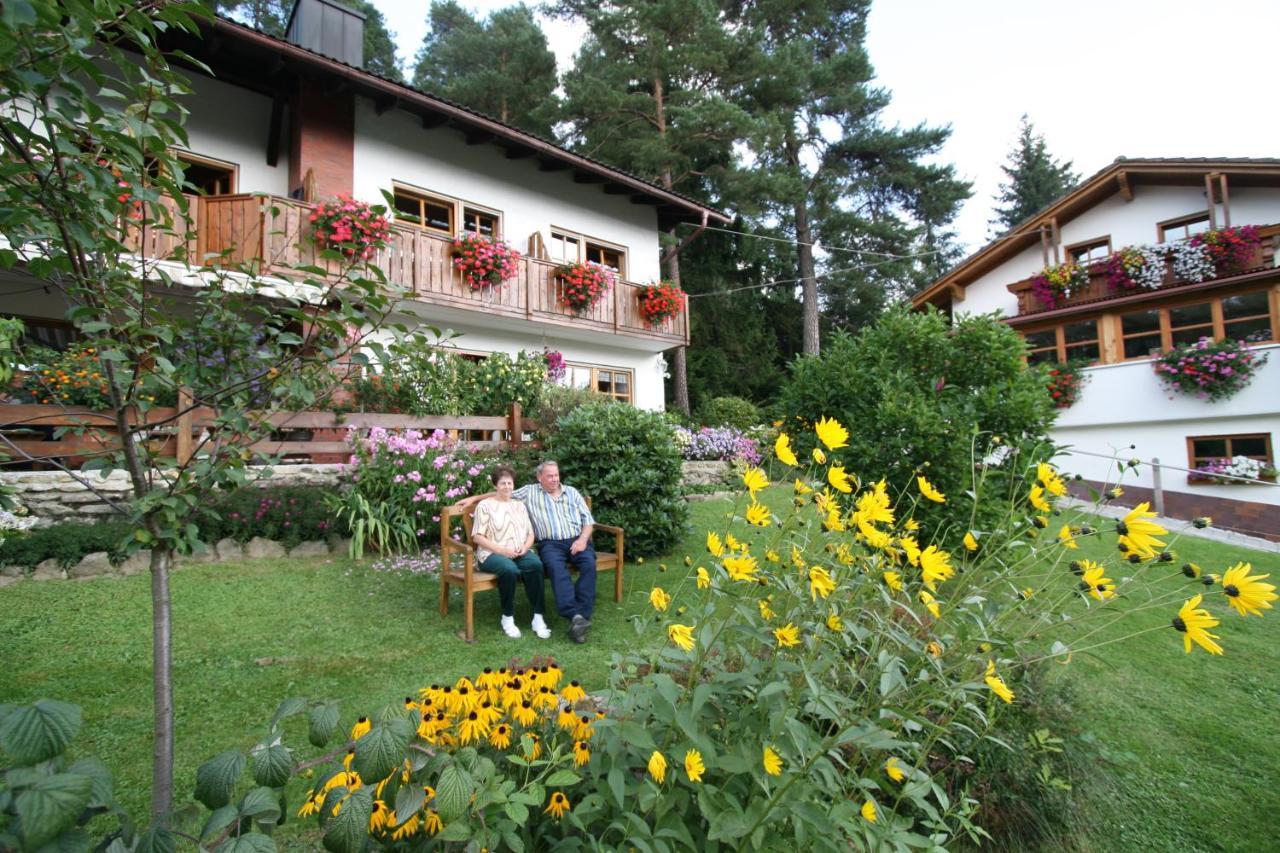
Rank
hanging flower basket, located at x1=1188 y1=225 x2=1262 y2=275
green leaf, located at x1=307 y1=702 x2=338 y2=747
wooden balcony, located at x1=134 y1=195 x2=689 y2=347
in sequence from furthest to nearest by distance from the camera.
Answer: hanging flower basket, located at x1=1188 y1=225 x2=1262 y2=275 < wooden balcony, located at x1=134 y1=195 x2=689 y2=347 < green leaf, located at x1=307 y1=702 x2=338 y2=747

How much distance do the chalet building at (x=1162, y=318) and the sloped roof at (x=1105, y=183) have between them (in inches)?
1.3

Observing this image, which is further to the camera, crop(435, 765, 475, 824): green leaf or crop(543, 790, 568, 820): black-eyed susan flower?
crop(543, 790, 568, 820): black-eyed susan flower

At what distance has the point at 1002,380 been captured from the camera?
4.74 meters

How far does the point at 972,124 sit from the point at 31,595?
25337 millimetres

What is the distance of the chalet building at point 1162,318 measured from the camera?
1348 centimetres

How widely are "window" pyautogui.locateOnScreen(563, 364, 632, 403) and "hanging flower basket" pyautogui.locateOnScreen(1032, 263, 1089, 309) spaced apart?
11.6 meters

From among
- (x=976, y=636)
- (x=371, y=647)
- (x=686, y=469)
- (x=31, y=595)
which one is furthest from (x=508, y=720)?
(x=686, y=469)

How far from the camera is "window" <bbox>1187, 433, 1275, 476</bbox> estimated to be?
13578mm

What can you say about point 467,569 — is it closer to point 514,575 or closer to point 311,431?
point 514,575

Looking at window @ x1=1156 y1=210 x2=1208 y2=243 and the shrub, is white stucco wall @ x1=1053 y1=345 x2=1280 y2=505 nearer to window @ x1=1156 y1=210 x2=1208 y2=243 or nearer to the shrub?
window @ x1=1156 y1=210 x2=1208 y2=243

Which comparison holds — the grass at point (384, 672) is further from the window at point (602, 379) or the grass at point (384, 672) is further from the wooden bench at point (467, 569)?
the window at point (602, 379)

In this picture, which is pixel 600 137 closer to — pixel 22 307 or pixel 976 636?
pixel 22 307

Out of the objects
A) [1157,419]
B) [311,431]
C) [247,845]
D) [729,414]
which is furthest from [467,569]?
[1157,419]

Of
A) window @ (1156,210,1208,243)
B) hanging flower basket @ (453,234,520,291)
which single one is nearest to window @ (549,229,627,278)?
hanging flower basket @ (453,234,520,291)
